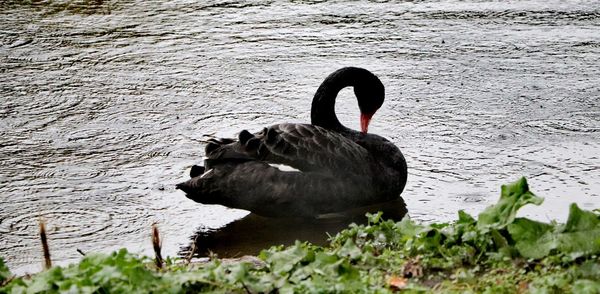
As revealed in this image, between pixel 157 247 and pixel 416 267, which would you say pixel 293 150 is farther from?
pixel 416 267

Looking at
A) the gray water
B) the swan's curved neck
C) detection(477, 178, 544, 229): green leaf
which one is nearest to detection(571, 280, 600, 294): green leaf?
detection(477, 178, 544, 229): green leaf

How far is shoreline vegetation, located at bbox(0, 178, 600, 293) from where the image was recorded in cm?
355

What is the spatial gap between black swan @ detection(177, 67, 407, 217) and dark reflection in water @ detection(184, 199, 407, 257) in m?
0.07

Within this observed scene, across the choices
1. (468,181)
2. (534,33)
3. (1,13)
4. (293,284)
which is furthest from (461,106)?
(1,13)

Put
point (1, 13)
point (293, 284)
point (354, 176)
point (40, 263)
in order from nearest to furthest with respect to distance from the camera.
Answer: point (293, 284)
point (40, 263)
point (354, 176)
point (1, 13)

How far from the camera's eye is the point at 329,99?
248 inches

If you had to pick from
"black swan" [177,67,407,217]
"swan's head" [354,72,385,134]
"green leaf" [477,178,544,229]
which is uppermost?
"green leaf" [477,178,544,229]

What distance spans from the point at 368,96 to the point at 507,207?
2522 mm

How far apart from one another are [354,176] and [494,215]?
1.83 meters

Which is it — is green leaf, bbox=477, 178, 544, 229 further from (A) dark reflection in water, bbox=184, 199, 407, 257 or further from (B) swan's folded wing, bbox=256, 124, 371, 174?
(B) swan's folded wing, bbox=256, 124, 371, 174

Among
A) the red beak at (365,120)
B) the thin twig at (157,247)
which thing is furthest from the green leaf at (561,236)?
the red beak at (365,120)

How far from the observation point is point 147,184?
606 cm

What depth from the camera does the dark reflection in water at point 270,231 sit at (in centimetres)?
536

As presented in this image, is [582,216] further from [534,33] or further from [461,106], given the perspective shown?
[534,33]
